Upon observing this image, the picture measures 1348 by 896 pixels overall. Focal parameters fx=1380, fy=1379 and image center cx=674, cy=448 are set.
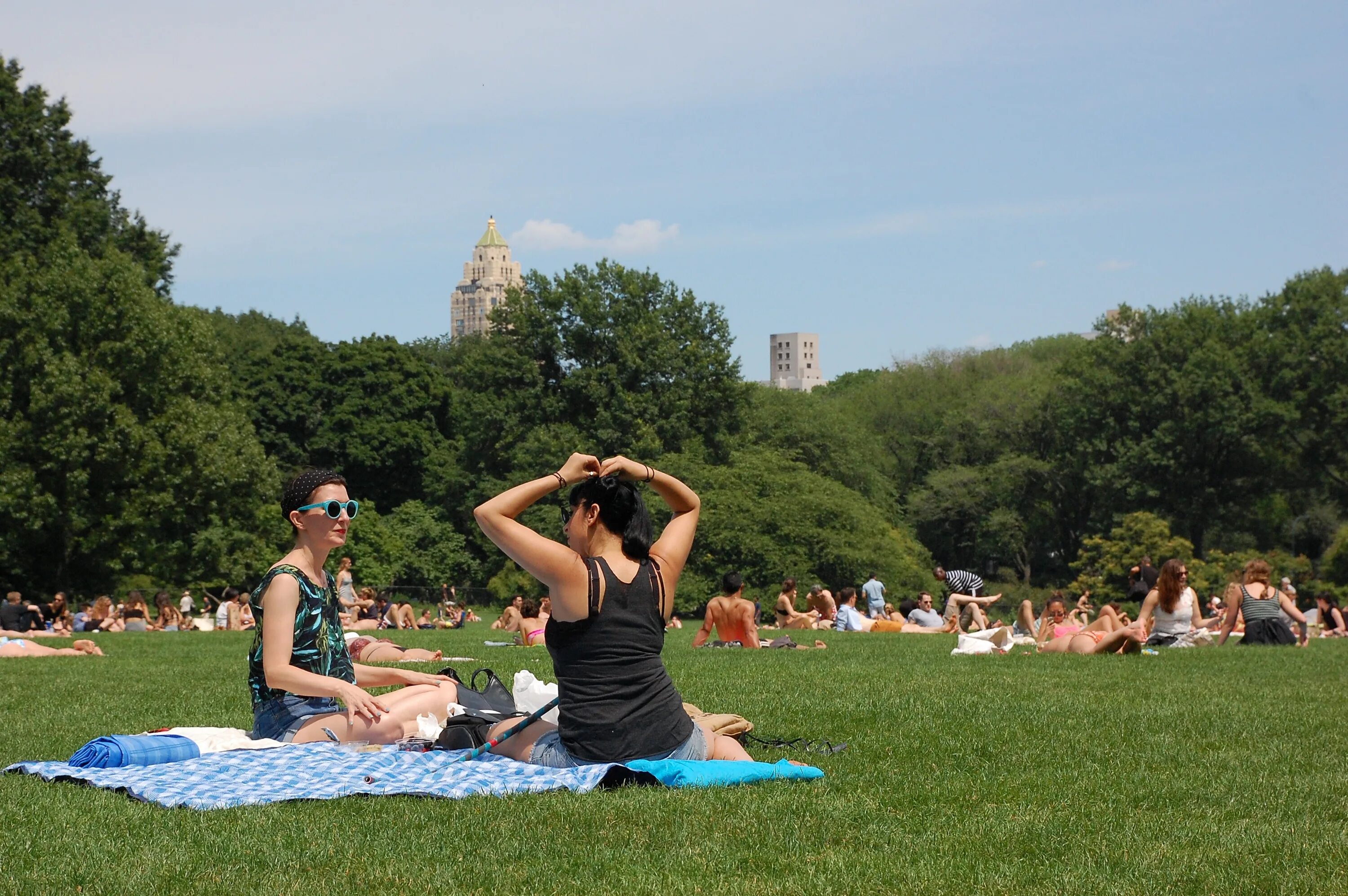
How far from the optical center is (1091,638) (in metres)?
15.1

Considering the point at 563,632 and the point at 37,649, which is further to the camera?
the point at 37,649

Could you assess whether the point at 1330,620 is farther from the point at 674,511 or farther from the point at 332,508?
the point at 332,508

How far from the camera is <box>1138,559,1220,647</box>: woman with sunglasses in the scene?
55.1 ft

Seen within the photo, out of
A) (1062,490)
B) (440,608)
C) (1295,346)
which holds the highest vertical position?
(1295,346)

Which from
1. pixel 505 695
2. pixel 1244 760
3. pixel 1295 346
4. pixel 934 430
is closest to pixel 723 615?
pixel 505 695

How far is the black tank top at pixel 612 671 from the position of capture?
6160mm

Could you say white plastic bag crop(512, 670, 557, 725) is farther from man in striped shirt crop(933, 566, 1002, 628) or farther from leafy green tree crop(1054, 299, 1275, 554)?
leafy green tree crop(1054, 299, 1275, 554)

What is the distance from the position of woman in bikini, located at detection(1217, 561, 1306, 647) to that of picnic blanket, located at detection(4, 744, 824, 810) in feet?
42.9

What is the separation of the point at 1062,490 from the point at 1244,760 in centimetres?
5543

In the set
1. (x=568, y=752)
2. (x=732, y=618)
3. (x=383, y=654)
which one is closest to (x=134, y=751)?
(x=568, y=752)

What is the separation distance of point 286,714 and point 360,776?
1.32 metres

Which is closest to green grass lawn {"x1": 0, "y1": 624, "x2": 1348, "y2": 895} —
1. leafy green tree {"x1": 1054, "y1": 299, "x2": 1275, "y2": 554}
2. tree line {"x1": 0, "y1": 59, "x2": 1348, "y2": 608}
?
tree line {"x1": 0, "y1": 59, "x2": 1348, "y2": 608}

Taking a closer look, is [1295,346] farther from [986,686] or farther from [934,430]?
[986,686]

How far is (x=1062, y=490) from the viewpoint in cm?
6047
